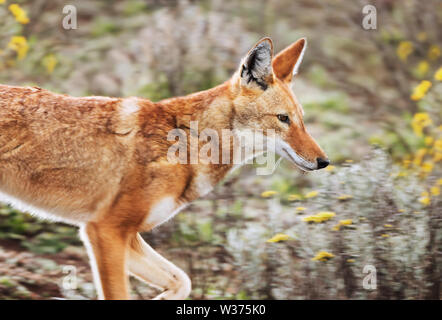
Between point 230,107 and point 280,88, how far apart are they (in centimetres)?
36

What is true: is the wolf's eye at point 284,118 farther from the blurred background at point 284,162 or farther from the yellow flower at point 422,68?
the yellow flower at point 422,68

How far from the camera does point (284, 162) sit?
6.54 metres

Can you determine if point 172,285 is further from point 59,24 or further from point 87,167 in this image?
point 59,24

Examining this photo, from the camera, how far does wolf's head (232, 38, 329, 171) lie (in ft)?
11.6

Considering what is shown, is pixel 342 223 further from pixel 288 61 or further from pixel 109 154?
pixel 109 154

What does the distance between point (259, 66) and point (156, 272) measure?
1.48 metres

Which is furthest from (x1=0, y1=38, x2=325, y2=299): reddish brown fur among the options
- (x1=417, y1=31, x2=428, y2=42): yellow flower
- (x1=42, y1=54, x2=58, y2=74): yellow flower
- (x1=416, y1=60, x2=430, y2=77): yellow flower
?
(x1=416, y1=60, x2=430, y2=77): yellow flower

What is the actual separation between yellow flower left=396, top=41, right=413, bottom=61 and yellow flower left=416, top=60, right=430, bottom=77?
0.23 m

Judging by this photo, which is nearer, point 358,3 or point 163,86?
point 163,86

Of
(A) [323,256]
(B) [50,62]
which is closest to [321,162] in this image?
(A) [323,256]
